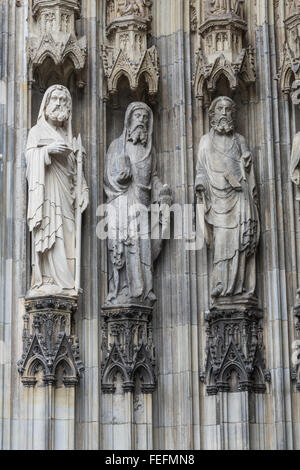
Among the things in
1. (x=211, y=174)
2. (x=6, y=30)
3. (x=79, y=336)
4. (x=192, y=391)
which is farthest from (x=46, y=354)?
(x=6, y=30)

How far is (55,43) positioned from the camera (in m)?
16.4

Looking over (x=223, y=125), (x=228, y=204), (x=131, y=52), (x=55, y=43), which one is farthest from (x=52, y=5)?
(x=228, y=204)

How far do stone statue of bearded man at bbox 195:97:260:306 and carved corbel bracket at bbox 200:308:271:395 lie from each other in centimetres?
21

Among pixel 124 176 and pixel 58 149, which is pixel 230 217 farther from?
pixel 58 149

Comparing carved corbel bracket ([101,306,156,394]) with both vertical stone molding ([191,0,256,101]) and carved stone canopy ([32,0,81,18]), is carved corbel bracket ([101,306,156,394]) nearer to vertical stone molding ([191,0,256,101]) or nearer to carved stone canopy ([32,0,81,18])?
vertical stone molding ([191,0,256,101])

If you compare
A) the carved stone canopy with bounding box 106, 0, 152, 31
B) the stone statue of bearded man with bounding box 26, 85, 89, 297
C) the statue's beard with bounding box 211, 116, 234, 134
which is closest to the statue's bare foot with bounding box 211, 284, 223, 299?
the stone statue of bearded man with bounding box 26, 85, 89, 297

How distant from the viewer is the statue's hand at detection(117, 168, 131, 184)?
1644 centimetres

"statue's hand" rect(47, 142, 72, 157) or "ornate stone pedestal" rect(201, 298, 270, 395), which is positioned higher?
"statue's hand" rect(47, 142, 72, 157)

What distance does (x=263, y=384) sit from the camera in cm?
1602

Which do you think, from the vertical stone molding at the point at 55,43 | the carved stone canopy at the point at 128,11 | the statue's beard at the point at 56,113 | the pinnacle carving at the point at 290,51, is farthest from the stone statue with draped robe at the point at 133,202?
the pinnacle carving at the point at 290,51

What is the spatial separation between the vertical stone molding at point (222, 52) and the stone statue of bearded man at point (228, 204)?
27cm

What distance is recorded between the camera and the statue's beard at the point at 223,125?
16.5 meters

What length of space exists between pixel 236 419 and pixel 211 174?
9.06 feet

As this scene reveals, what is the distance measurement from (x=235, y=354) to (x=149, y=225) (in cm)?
179
